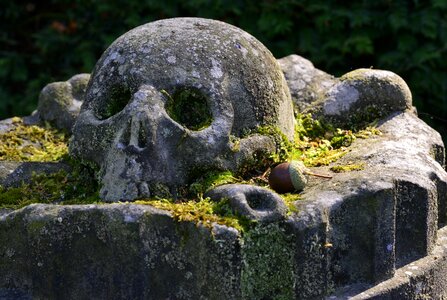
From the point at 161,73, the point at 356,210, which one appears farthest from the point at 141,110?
the point at 356,210

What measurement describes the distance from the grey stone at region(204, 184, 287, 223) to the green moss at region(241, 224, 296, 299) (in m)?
0.04

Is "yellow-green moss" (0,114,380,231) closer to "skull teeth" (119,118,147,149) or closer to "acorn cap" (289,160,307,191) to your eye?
"acorn cap" (289,160,307,191)

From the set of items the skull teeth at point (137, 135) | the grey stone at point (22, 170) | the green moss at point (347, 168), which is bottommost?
the grey stone at point (22, 170)

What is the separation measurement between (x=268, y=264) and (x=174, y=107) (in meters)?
0.88

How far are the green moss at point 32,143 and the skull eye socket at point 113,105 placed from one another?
595 mm

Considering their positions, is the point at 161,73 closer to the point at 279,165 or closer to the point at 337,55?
the point at 279,165

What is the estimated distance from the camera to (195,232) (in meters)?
3.62

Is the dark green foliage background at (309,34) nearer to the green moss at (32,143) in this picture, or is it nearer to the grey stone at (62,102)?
the grey stone at (62,102)

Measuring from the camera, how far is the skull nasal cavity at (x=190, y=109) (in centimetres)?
414

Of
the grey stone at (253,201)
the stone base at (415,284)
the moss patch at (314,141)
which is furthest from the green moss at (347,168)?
the grey stone at (253,201)

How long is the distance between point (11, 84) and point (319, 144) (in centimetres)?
459

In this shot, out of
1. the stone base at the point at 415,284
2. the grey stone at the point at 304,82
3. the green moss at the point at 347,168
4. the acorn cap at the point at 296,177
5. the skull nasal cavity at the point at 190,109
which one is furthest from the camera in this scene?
the grey stone at the point at 304,82

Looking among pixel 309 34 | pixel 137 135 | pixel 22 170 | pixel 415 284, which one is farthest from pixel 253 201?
pixel 309 34

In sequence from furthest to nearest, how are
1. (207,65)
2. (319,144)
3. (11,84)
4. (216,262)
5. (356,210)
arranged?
(11,84) < (319,144) < (207,65) < (356,210) < (216,262)
